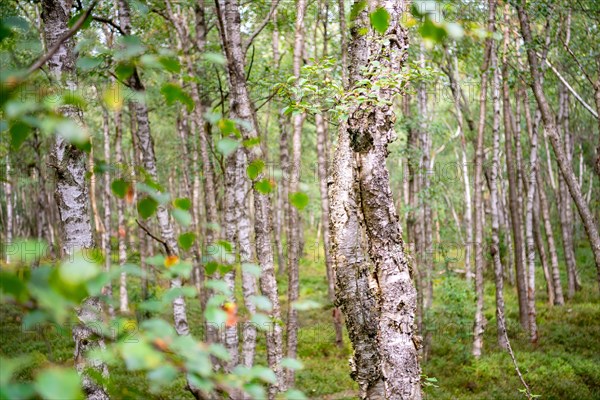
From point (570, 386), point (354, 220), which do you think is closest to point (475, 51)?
point (570, 386)

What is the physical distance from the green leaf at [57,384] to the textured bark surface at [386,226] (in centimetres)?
351

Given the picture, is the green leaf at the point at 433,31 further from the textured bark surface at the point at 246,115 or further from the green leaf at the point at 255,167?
the textured bark surface at the point at 246,115

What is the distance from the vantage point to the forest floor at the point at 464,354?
387 inches

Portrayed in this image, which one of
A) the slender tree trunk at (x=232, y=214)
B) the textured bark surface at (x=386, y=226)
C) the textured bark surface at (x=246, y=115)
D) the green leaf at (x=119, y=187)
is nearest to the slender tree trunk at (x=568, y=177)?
the textured bark surface at (x=386, y=226)

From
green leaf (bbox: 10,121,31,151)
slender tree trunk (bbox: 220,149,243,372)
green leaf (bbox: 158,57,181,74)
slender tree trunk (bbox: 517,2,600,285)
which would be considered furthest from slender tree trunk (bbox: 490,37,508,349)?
green leaf (bbox: 10,121,31,151)

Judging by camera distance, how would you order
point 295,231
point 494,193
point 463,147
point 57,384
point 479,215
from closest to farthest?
1. point 57,384
2. point 295,231
3. point 479,215
4. point 494,193
5. point 463,147

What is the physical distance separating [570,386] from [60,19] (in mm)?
11301

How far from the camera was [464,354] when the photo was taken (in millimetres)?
11969

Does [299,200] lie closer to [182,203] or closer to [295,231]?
[182,203]

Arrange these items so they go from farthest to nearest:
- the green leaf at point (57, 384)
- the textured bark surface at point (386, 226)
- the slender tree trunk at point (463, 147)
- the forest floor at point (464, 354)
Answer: the slender tree trunk at point (463, 147), the forest floor at point (464, 354), the textured bark surface at point (386, 226), the green leaf at point (57, 384)

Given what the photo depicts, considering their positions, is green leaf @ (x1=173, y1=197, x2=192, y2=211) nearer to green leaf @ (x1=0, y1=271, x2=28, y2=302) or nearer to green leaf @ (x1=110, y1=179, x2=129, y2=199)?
green leaf @ (x1=110, y1=179, x2=129, y2=199)

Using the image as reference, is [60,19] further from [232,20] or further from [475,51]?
[475,51]

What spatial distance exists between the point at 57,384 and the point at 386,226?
3.65 metres

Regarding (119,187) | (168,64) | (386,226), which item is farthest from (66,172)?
(168,64)
